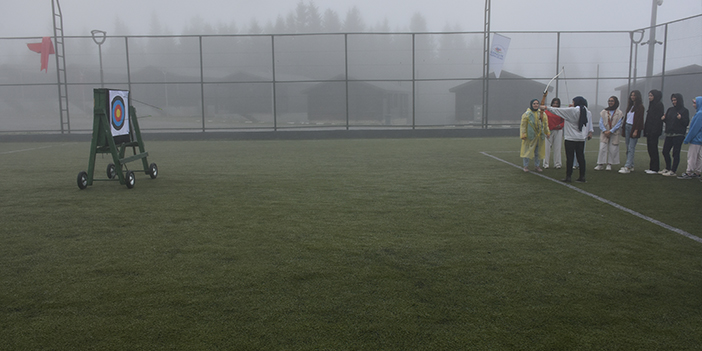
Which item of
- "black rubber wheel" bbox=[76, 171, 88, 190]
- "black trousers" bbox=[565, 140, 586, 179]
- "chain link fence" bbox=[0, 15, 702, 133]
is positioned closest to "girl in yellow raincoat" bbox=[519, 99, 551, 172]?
"black trousers" bbox=[565, 140, 586, 179]

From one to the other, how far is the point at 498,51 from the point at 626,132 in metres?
13.4

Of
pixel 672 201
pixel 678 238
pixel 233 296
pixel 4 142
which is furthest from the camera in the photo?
pixel 4 142

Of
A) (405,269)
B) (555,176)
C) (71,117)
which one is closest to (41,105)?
(71,117)

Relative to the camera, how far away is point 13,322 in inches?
136

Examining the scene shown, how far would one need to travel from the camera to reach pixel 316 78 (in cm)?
2372

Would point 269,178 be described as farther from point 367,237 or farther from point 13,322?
point 13,322

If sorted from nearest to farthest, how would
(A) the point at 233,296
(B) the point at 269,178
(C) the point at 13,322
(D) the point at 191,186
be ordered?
(C) the point at 13,322
(A) the point at 233,296
(D) the point at 191,186
(B) the point at 269,178

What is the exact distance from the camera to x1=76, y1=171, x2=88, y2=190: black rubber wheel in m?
8.66

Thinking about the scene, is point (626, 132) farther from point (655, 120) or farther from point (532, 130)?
point (532, 130)

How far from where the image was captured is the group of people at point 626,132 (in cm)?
934

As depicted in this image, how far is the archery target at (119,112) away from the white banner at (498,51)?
17839mm

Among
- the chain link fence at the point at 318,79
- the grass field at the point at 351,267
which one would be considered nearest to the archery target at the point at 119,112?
the grass field at the point at 351,267

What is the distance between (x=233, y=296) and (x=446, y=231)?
2.79 m

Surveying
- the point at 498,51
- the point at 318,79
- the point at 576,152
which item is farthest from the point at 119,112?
the point at 498,51
